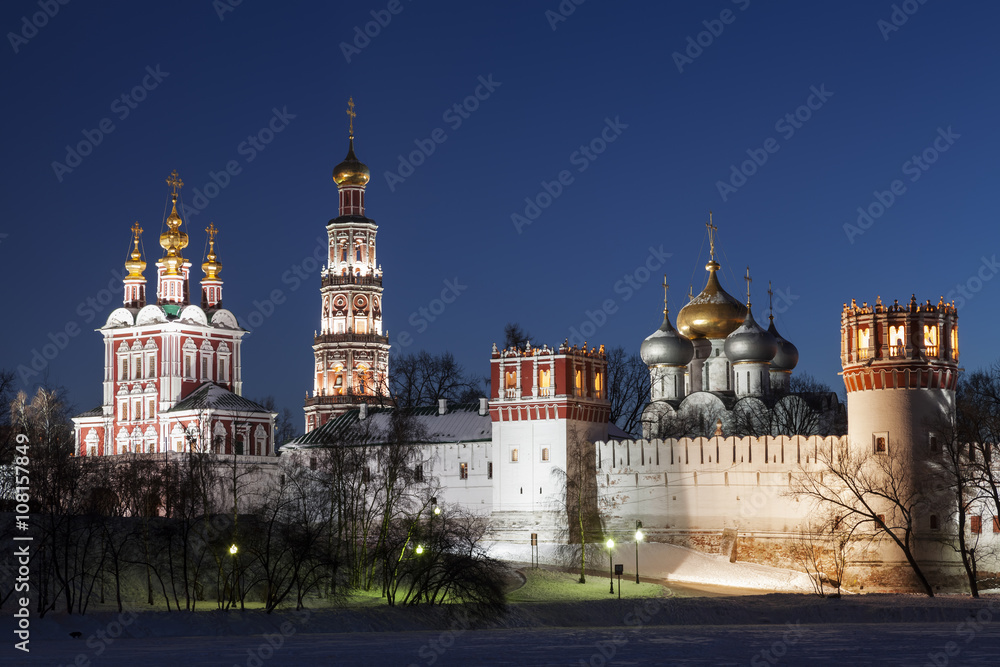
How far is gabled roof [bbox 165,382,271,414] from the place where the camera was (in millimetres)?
76250

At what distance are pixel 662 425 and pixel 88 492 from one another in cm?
2544

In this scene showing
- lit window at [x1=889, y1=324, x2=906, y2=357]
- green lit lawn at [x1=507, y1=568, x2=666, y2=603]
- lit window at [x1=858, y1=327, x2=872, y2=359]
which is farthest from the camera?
lit window at [x1=858, y1=327, x2=872, y2=359]

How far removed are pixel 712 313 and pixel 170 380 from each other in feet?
85.6

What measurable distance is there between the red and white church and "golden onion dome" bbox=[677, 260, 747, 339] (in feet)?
67.9

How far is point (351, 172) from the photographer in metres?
82.8

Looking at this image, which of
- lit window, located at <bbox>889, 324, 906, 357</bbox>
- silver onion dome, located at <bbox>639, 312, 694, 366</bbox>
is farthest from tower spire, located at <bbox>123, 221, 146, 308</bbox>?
lit window, located at <bbox>889, 324, 906, 357</bbox>

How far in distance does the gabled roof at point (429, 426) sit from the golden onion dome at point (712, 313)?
35.3 feet

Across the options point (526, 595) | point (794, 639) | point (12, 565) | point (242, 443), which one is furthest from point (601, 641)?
point (242, 443)

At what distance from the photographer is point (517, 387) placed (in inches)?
2340

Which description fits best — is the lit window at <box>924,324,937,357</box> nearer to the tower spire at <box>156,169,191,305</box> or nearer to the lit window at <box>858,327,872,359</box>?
the lit window at <box>858,327,872,359</box>

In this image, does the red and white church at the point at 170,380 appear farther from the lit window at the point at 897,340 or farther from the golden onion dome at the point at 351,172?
the lit window at the point at 897,340

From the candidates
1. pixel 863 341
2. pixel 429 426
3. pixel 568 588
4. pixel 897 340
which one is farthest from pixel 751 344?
pixel 568 588

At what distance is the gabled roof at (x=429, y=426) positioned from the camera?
62.3 meters

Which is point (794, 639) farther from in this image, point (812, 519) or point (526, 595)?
point (812, 519)
